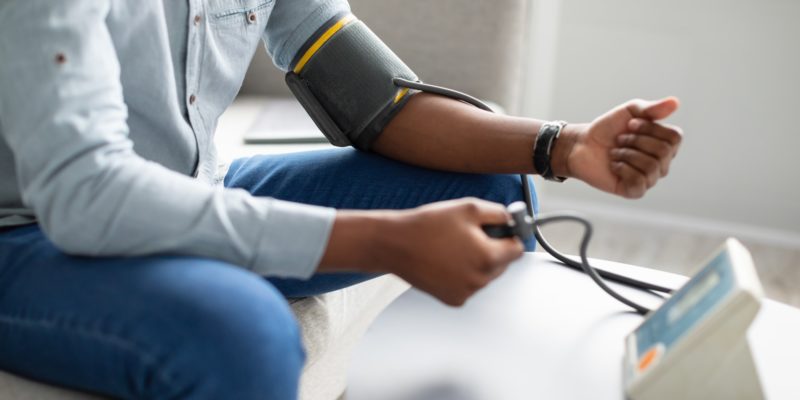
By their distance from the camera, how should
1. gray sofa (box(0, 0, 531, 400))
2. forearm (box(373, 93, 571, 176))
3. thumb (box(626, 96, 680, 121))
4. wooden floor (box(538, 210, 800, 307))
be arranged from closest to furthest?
thumb (box(626, 96, 680, 121)) < forearm (box(373, 93, 571, 176)) < gray sofa (box(0, 0, 531, 400)) < wooden floor (box(538, 210, 800, 307))

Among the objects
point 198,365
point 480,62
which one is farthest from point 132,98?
point 480,62

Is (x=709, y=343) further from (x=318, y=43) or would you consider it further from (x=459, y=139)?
(x=318, y=43)

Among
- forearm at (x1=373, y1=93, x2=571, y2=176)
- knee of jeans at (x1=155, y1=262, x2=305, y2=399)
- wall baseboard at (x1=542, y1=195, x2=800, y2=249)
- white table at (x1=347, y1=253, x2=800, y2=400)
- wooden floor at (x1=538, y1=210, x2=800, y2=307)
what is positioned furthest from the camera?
wall baseboard at (x1=542, y1=195, x2=800, y2=249)

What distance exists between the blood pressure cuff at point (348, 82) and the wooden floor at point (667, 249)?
1163 millimetres

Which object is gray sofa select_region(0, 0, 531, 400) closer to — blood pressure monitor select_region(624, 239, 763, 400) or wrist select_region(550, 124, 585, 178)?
wrist select_region(550, 124, 585, 178)

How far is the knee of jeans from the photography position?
61 centimetres

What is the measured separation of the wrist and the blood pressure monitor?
254 mm

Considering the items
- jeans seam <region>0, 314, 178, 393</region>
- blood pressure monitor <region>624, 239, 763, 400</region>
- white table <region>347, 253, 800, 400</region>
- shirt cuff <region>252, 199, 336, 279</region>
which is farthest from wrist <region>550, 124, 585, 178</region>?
jeans seam <region>0, 314, 178, 393</region>

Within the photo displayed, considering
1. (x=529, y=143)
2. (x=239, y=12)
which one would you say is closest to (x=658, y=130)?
(x=529, y=143)

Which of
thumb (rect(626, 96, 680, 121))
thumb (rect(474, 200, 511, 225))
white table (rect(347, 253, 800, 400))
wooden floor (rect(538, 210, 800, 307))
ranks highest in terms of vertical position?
thumb (rect(626, 96, 680, 121))

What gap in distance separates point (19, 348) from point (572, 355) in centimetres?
52

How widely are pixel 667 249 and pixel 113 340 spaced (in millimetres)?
1751

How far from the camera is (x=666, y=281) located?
99 cm

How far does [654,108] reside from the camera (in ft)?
2.92
